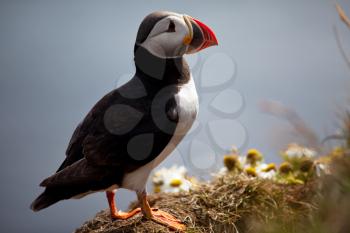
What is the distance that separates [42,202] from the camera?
3273 mm

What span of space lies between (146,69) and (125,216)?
1.32 m

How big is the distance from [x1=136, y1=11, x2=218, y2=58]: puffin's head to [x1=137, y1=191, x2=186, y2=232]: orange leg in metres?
1.13

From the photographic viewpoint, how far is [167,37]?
3.39 meters

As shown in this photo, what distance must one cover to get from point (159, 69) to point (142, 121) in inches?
17.7

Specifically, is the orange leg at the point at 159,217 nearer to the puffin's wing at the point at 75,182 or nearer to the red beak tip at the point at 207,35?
the puffin's wing at the point at 75,182

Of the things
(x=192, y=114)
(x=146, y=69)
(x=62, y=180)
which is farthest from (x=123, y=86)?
(x=62, y=180)

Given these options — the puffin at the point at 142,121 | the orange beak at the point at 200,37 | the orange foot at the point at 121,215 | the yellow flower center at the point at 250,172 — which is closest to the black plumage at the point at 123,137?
the puffin at the point at 142,121

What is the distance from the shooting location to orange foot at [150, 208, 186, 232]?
3576 millimetres

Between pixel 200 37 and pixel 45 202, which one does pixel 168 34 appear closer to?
pixel 200 37

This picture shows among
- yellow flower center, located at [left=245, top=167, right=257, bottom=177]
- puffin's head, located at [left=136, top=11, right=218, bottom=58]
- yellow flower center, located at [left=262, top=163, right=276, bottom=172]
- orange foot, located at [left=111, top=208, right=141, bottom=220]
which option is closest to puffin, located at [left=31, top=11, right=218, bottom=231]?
puffin's head, located at [left=136, top=11, right=218, bottom=58]

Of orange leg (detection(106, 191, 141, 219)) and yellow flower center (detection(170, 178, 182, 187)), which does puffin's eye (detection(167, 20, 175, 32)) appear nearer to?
orange leg (detection(106, 191, 141, 219))

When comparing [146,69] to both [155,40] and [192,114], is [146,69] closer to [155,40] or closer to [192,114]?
[155,40]

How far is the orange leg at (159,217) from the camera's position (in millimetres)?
3498

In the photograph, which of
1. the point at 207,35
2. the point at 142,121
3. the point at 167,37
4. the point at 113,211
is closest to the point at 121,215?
the point at 113,211
